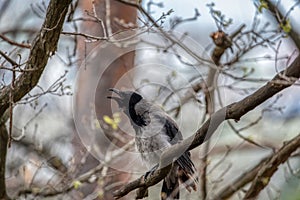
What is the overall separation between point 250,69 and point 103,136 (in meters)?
1.18

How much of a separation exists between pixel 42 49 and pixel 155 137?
33.0 inches

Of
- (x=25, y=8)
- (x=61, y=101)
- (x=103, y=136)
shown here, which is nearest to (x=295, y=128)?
(x=103, y=136)

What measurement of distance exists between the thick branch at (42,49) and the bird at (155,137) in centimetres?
69

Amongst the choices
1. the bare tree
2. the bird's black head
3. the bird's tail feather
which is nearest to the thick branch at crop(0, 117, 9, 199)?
the bare tree

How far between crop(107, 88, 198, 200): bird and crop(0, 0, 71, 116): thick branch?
0.69 m

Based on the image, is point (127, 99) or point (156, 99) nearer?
point (127, 99)

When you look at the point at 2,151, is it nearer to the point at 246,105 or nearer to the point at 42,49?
the point at 42,49

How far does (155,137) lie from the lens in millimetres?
3191

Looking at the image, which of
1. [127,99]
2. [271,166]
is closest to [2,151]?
[127,99]

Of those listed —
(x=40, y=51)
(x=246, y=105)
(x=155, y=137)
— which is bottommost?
(x=155, y=137)

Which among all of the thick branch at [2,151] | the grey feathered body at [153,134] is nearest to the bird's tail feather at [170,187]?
the grey feathered body at [153,134]

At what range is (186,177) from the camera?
9.91 feet

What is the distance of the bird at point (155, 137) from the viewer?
296 cm

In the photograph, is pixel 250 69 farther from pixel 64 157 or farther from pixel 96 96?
pixel 64 157
